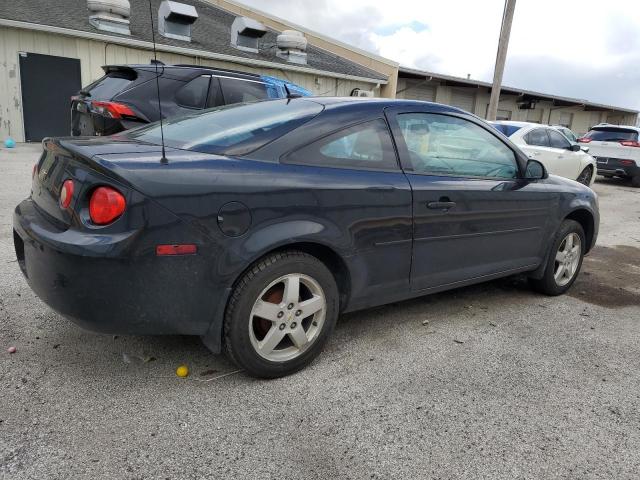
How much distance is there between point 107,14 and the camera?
43.3 ft

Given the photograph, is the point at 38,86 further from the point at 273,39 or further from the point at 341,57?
the point at 341,57

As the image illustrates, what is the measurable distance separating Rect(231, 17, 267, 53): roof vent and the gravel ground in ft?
47.8

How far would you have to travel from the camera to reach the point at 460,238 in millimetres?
3338

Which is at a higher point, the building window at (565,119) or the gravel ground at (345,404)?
the building window at (565,119)

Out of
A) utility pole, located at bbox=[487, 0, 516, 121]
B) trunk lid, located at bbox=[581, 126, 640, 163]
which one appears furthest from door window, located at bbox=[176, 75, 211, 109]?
trunk lid, located at bbox=[581, 126, 640, 163]

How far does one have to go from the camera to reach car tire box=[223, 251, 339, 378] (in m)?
2.47

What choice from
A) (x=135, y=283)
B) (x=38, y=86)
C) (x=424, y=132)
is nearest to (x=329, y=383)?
(x=135, y=283)

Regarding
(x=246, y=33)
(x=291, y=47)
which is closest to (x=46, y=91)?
(x=246, y=33)

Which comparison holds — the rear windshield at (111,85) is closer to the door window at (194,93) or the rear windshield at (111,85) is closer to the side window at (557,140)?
the door window at (194,93)

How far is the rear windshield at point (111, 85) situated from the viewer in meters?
6.36

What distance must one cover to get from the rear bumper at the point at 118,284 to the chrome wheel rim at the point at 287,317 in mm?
267

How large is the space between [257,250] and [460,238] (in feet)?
5.03

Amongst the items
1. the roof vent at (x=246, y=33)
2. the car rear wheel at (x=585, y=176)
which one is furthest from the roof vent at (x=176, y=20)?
the car rear wheel at (x=585, y=176)

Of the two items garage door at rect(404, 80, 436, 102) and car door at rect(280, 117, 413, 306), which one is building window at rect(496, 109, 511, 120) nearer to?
garage door at rect(404, 80, 436, 102)
